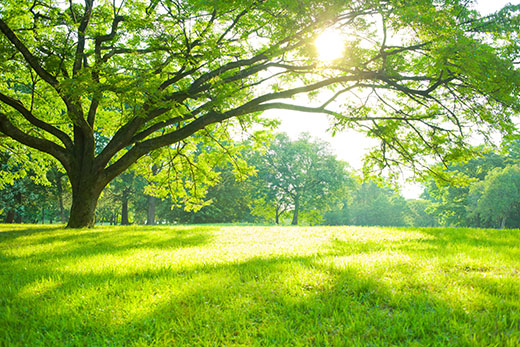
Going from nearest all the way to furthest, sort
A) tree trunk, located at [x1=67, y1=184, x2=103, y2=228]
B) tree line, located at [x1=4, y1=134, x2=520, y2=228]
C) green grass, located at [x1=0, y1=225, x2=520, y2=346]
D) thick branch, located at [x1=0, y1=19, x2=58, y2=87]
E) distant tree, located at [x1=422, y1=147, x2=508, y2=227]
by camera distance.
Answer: green grass, located at [x1=0, y1=225, x2=520, y2=346] → thick branch, located at [x1=0, y1=19, x2=58, y2=87] → tree trunk, located at [x1=67, y1=184, x2=103, y2=228] → tree line, located at [x1=4, y1=134, x2=520, y2=228] → distant tree, located at [x1=422, y1=147, x2=508, y2=227]

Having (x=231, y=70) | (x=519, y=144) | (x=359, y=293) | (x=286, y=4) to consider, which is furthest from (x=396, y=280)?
(x=519, y=144)

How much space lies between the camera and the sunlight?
8773 mm

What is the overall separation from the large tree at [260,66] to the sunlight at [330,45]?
0.19m

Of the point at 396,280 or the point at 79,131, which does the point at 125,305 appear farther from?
the point at 79,131

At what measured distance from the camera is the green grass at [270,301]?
277 centimetres

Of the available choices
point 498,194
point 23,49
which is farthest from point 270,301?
point 498,194

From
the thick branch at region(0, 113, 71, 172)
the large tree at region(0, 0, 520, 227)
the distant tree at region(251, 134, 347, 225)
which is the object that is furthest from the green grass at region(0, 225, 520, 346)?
the distant tree at region(251, 134, 347, 225)

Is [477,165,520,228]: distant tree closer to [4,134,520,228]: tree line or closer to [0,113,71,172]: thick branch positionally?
[4,134,520,228]: tree line

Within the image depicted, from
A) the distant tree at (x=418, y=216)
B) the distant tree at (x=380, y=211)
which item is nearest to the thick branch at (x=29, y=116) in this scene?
the distant tree at (x=380, y=211)

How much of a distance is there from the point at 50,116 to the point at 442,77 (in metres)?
18.8

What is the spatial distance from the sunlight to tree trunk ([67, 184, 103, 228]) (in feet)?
34.9

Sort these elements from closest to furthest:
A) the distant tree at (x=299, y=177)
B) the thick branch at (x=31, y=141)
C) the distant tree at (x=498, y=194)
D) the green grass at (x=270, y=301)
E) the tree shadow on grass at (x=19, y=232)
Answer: the green grass at (x=270, y=301)
the tree shadow on grass at (x=19, y=232)
the thick branch at (x=31, y=141)
the distant tree at (x=498, y=194)
the distant tree at (x=299, y=177)

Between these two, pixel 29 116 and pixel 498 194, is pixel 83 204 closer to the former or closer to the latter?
pixel 29 116

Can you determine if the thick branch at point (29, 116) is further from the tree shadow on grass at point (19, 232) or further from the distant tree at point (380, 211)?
the distant tree at point (380, 211)
